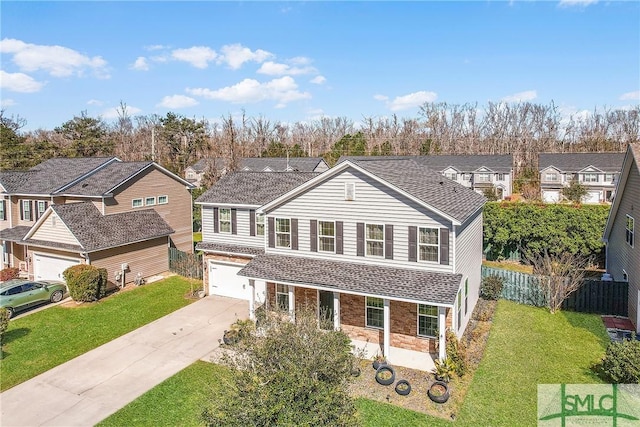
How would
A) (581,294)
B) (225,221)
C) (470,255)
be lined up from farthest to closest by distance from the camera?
(225,221) < (581,294) < (470,255)

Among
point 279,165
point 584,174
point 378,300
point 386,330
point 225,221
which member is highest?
point 279,165

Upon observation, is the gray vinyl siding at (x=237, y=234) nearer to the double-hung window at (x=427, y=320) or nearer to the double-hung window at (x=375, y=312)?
the double-hung window at (x=375, y=312)

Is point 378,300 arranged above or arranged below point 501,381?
above

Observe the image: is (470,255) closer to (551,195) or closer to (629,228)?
(629,228)

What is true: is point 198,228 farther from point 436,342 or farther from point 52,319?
point 436,342

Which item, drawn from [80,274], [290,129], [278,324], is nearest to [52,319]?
[80,274]

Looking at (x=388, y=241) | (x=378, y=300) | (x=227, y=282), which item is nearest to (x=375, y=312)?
(x=378, y=300)

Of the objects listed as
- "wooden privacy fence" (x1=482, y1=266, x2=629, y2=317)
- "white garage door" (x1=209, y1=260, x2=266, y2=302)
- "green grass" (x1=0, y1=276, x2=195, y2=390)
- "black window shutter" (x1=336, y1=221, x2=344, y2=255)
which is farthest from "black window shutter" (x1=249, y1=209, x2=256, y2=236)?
"wooden privacy fence" (x1=482, y1=266, x2=629, y2=317)
